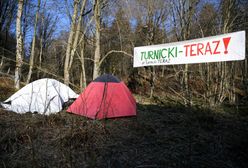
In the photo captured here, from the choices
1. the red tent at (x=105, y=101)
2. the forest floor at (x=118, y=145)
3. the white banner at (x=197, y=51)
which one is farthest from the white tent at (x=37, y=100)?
the white banner at (x=197, y=51)

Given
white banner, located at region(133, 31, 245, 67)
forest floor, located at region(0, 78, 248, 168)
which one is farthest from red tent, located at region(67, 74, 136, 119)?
white banner, located at region(133, 31, 245, 67)

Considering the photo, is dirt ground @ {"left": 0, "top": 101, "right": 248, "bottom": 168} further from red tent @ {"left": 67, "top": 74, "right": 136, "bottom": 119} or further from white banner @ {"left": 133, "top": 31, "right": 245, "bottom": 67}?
white banner @ {"left": 133, "top": 31, "right": 245, "bottom": 67}

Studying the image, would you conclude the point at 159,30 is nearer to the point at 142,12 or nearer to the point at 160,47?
the point at 142,12

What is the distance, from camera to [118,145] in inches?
132

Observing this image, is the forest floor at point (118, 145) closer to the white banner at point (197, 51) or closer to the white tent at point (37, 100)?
the white tent at point (37, 100)

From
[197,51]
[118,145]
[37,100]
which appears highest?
[197,51]

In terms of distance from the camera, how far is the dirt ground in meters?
2.79

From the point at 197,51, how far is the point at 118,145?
105 inches

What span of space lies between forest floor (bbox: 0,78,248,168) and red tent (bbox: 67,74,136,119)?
24.1 inches

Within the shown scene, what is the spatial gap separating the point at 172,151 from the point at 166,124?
5.13 feet

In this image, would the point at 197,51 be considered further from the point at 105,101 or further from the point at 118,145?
the point at 118,145

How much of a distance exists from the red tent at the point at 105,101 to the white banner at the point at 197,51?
1.01 m

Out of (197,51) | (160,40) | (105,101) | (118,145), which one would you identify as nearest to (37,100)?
(105,101)

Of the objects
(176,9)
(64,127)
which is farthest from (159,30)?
(64,127)
